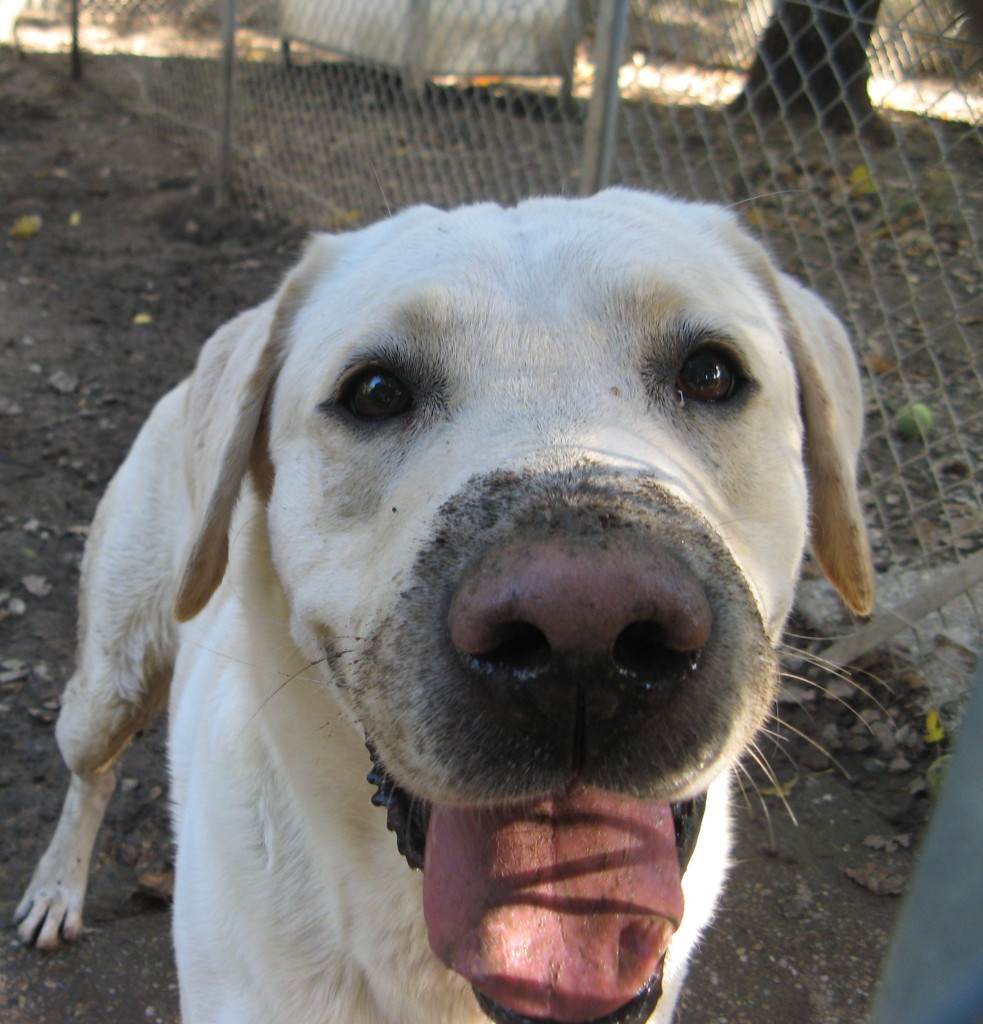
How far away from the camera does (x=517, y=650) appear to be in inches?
50.3

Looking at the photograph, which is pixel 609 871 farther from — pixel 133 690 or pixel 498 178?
pixel 498 178

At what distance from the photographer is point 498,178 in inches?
230

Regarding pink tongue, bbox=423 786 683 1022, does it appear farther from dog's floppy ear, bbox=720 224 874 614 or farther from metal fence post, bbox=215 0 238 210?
metal fence post, bbox=215 0 238 210

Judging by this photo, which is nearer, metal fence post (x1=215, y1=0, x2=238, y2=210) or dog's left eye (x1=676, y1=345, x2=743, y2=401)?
dog's left eye (x1=676, y1=345, x2=743, y2=401)

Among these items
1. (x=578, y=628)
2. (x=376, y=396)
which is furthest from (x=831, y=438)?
(x=578, y=628)

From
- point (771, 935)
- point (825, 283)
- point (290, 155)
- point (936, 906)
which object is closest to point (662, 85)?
point (825, 283)

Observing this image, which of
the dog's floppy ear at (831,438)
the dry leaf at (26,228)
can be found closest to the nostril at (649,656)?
the dog's floppy ear at (831,438)

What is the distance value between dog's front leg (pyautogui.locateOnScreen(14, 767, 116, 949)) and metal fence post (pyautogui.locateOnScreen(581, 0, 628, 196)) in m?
3.26

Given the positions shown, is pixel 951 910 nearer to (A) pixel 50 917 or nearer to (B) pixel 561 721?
(B) pixel 561 721

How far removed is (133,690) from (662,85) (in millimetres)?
4493

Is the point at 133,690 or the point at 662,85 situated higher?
the point at 662,85

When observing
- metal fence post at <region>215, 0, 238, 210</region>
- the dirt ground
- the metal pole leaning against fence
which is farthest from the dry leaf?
the metal pole leaning against fence

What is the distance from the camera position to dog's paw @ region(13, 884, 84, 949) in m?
2.90

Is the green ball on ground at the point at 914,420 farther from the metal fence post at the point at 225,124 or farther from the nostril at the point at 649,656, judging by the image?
the metal fence post at the point at 225,124
